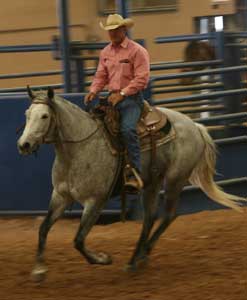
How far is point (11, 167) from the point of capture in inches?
404

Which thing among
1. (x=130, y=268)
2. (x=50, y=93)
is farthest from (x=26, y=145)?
(x=130, y=268)

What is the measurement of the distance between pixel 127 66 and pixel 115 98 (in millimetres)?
295

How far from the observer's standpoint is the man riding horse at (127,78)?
7.17 m

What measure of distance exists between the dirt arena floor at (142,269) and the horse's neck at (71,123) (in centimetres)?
120

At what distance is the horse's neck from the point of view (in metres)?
7.00

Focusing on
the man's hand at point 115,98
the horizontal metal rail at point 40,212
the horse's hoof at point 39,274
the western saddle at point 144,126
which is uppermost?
the man's hand at point 115,98

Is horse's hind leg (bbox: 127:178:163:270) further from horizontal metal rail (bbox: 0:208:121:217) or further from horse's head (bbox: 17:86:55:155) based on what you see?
horizontal metal rail (bbox: 0:208:121:217)

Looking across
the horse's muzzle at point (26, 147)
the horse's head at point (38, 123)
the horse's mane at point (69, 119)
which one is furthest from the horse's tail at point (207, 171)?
the horse's muzzle at point (26, 147)

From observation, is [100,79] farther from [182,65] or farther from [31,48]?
[31,48]

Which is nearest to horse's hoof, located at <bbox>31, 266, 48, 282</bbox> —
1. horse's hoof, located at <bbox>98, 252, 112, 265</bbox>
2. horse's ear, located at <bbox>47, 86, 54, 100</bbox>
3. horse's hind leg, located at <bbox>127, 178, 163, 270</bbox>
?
horse's hoof, located at <bbox>98, 252, 112, 265</bbox>

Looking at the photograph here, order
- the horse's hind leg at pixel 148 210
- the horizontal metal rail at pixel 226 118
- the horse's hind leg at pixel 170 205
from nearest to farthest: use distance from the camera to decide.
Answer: the horse's hind leg at pixel 148 210 < the horse's hind leg at pixel 170 205 < the horizontal metal rail at pixel 226 118

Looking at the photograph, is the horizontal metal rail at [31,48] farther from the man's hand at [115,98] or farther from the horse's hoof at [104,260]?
the horse's hoof at [104,260]

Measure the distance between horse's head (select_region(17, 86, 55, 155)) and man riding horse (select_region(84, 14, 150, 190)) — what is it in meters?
0.64

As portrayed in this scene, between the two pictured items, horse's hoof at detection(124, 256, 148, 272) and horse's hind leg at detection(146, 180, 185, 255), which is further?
horse's hind leg at detection(146, 180, 185, 255)
